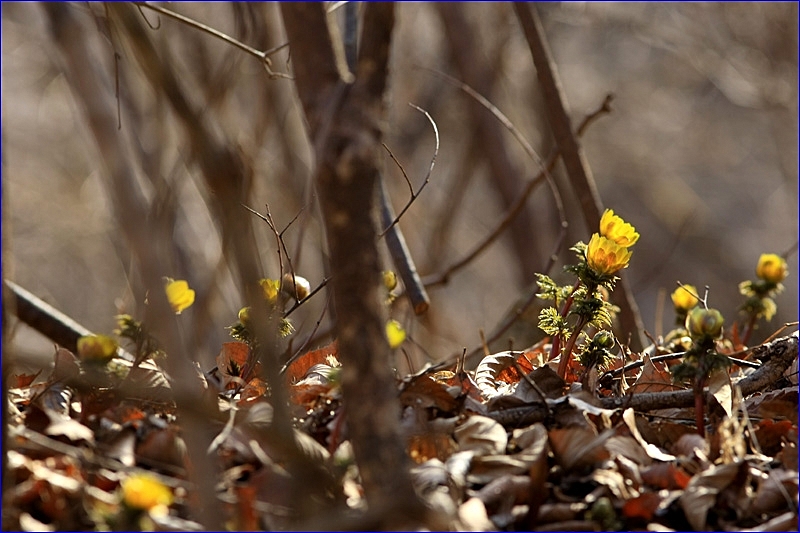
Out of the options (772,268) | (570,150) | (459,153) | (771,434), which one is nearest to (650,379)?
(771,434)

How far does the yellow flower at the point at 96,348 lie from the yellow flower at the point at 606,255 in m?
0.81

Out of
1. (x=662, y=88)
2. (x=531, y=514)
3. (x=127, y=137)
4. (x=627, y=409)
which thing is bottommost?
(x=531, y=514)

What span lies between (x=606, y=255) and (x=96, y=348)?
0.85 meters

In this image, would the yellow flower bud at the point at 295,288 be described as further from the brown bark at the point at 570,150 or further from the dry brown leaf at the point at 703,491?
the brown bark at the point at 570,150

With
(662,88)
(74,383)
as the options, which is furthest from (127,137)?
(662,88)

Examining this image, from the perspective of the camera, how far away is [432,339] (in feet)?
16.5

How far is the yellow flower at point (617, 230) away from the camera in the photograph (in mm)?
1452

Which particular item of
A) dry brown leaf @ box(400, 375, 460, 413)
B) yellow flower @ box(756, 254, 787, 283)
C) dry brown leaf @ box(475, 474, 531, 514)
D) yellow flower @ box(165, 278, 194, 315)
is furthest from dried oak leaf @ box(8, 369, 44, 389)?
yellow flower @ box(756, 254, 787, 283)

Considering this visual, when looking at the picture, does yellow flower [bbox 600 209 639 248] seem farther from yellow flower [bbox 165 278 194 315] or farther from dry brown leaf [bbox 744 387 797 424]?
yellow flower [bbox 165 278 194 315]

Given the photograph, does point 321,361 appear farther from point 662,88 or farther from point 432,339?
point 662,88

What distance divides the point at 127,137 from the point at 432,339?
6.77ft

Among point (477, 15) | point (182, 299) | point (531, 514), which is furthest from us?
point (477, 15)

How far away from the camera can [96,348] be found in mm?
1317

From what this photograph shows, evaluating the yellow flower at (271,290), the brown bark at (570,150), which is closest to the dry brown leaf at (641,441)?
the yellow flower at (271,290)
